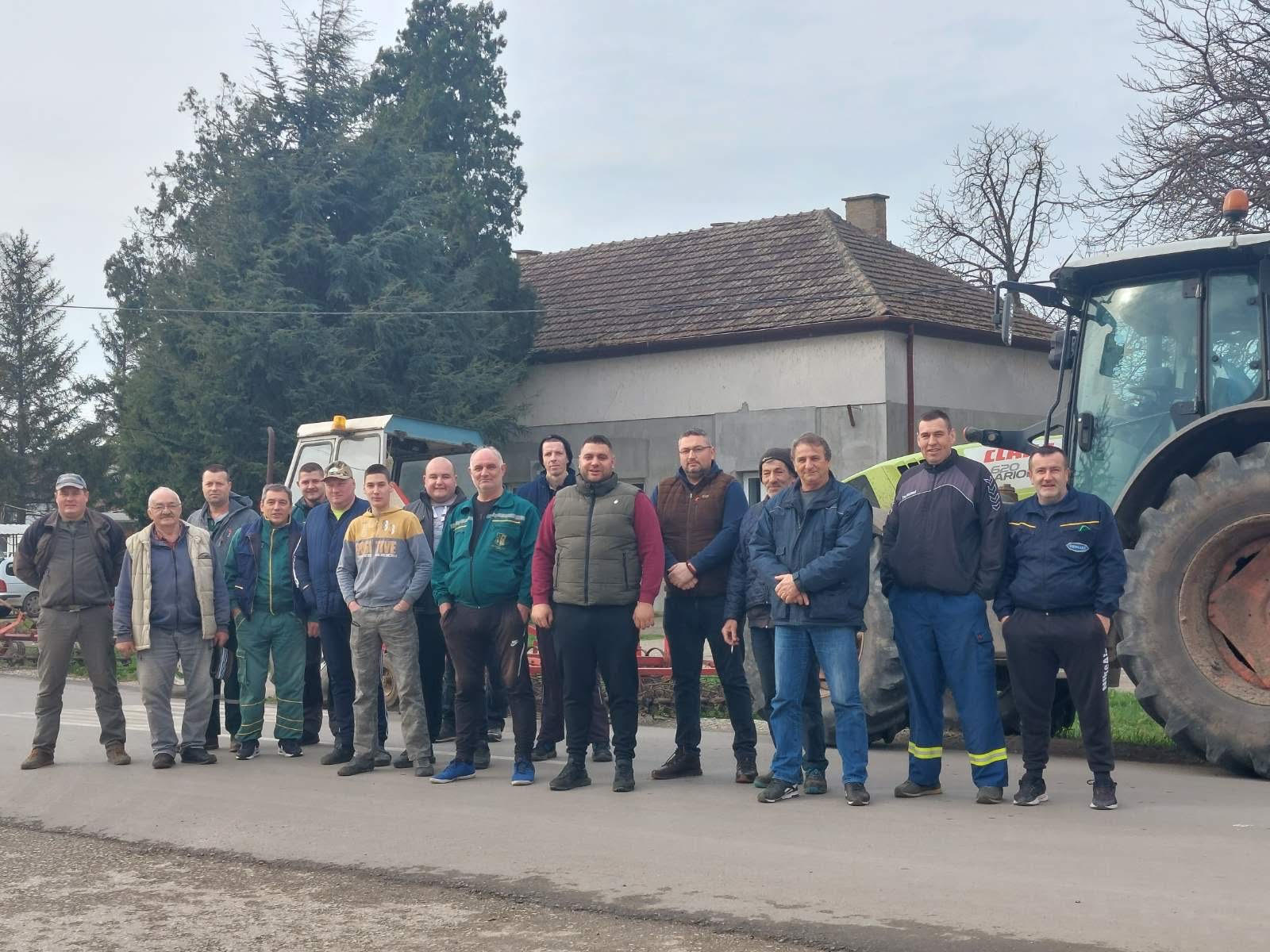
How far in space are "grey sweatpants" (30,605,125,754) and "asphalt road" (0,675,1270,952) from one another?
0.71 meters

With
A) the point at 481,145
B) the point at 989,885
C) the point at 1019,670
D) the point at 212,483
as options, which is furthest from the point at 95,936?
the point at 481,145

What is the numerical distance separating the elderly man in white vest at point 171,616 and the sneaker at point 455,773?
1872 millimetres

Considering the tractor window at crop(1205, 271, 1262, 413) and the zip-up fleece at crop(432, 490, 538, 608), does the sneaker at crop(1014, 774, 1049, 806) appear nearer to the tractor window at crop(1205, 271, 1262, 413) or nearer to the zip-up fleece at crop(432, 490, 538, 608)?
the tractor window at crop(1205, 271, 1262, 413)

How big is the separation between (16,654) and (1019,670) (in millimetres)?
14705

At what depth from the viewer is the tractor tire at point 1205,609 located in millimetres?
8195

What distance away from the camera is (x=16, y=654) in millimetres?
18953

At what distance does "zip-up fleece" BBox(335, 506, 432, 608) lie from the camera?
9.37m

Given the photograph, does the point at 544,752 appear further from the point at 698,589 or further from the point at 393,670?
the point at 698,589

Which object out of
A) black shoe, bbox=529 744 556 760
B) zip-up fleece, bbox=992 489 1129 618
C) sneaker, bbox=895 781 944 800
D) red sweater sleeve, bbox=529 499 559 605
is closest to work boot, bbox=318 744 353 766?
black shoe, bbox=529 744 556 760

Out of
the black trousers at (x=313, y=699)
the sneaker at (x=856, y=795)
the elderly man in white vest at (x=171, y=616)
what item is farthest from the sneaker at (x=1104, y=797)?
the elderly man in white vest at (x=171, y=616)

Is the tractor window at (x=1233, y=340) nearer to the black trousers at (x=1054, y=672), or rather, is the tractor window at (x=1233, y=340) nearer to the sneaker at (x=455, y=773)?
the black trousers at (x=1054, y=672)

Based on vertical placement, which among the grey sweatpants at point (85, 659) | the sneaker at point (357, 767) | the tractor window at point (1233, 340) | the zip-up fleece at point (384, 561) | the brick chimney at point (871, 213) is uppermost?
the brick chimney at point (871, 213)

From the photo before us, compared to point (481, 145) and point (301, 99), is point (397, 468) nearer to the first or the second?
point (301, 99)

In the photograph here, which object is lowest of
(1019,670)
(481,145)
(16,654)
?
(16,654)
